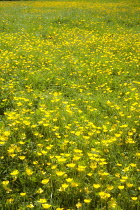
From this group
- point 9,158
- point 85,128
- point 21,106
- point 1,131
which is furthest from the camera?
point 21,106

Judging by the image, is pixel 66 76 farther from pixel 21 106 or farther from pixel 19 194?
pixel 19 194

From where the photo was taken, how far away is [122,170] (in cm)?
279

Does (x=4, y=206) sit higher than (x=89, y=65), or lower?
lower

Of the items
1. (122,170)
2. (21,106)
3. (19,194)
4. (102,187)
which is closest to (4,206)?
(19,194)

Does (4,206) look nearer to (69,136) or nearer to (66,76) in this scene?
(69,136)

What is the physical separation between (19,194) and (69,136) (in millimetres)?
1228

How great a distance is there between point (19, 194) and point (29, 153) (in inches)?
25.5

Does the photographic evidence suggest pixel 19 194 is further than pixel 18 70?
No

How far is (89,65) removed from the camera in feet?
23.1

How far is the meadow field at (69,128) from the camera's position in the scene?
250 cm

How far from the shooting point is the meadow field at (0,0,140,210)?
250 cm

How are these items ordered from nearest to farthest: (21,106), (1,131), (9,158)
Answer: (9,158) → (1,131) → (21,106)

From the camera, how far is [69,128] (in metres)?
3.57

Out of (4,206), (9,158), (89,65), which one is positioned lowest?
(4,206)
